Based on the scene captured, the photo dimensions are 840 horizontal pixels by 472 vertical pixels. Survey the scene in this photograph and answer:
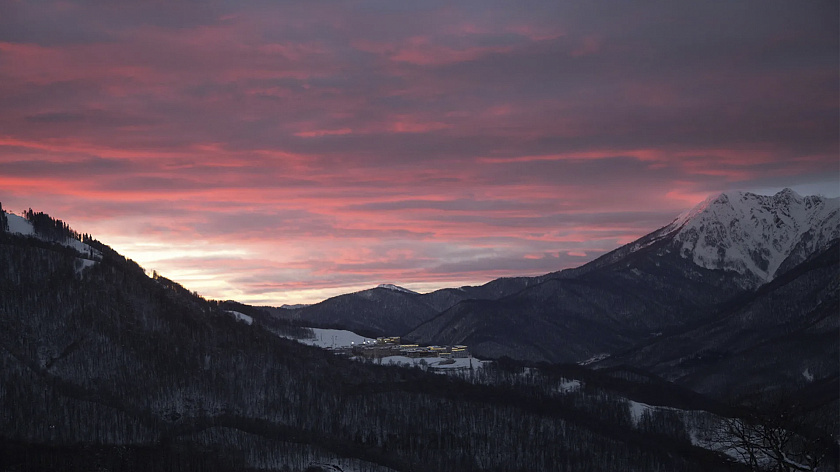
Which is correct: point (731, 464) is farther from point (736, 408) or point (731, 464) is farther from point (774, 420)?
point (774, 420)

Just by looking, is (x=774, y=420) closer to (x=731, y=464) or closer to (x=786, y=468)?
(x=786, y=468)

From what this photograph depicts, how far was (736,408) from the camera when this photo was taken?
13712cm

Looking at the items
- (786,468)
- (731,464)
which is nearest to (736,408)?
(731,464)

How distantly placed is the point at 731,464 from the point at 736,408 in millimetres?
10649

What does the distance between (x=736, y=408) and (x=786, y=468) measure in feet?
75.0

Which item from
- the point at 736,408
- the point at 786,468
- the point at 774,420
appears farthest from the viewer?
the point at 736,408

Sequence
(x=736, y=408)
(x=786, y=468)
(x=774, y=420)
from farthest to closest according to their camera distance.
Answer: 1. (x=736, y=408)
2. (x=774, y=420)
3. (x=786, y=468)

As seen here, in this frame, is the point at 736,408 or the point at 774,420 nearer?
the point at 774,420

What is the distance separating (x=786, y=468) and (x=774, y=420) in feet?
35.0

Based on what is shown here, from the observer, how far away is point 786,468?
114500mm

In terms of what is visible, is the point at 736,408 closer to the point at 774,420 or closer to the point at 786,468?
the point at 774,420

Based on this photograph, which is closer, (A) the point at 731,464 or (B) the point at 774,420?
(B) the point at 774,420

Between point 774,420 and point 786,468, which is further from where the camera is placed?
point 774,420

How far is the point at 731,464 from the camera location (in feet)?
468
